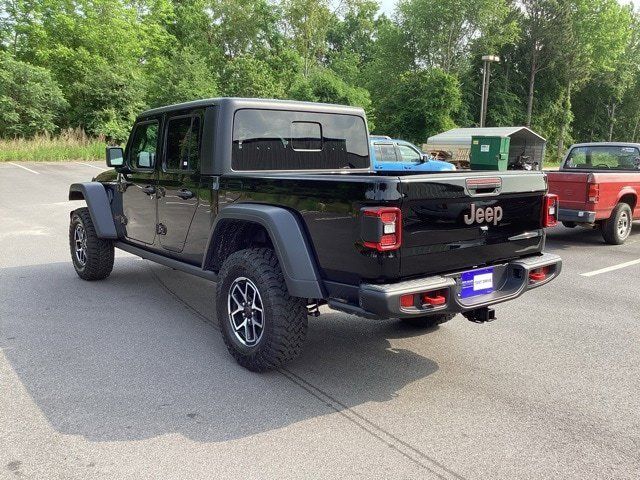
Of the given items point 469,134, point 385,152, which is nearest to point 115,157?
point 385,152

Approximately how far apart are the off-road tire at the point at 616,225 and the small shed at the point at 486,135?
17.0 metres

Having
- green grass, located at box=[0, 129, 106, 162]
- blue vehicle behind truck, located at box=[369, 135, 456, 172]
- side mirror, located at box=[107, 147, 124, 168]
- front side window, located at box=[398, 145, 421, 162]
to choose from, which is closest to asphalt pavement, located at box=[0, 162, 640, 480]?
side mirror, located at box=[107, 147, 124, 168]

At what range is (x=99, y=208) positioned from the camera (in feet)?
19.7

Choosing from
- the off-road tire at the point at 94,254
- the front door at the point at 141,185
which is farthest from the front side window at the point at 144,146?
the off-road tire at the point at 94,254

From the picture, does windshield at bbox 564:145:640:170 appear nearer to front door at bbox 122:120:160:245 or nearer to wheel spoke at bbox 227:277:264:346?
front door at bbox 122:120:160:245

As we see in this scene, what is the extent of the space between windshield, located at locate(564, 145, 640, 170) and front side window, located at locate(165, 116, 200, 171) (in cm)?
809

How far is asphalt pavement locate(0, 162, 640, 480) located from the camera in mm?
2789

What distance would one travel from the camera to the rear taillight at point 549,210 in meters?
4.10

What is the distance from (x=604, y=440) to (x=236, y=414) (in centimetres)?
205

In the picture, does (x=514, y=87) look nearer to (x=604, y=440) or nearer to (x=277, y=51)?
(x=277, y=51)

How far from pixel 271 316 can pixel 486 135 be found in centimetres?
2477

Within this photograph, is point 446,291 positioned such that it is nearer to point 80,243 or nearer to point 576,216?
point 80,243

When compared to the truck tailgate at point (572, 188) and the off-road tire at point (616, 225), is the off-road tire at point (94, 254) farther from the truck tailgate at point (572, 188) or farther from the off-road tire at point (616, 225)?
the off-road tire at point (616, 225)

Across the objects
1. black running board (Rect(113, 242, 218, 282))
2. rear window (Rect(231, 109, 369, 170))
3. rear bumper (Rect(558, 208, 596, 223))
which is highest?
rear window (Rect(231, 109, 369, 170))
